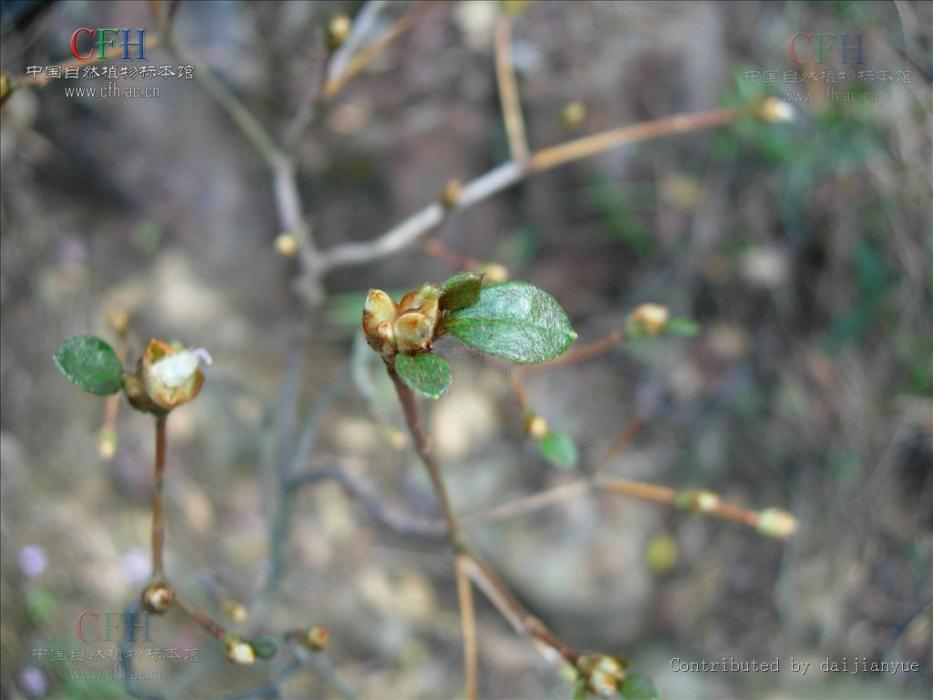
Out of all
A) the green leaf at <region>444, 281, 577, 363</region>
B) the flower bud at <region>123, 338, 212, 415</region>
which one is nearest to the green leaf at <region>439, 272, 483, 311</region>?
the green leaf at <region>444, 281, 577, 363</region>

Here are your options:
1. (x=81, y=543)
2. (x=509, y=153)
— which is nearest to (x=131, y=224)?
(x=81, y=543)

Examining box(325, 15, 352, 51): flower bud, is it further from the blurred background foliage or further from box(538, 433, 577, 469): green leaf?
the blurred background foliage

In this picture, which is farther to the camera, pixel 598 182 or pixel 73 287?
pixel 598 182

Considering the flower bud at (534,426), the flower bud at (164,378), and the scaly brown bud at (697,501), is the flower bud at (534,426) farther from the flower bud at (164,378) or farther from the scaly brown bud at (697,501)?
the flower bud at (164,378)

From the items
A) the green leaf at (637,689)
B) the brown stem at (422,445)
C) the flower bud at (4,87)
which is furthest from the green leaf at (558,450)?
the flower bud at (4,87)

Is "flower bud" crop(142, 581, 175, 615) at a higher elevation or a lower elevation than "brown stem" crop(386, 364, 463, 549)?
lower

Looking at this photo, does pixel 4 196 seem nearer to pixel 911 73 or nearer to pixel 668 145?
pixel 668 145
